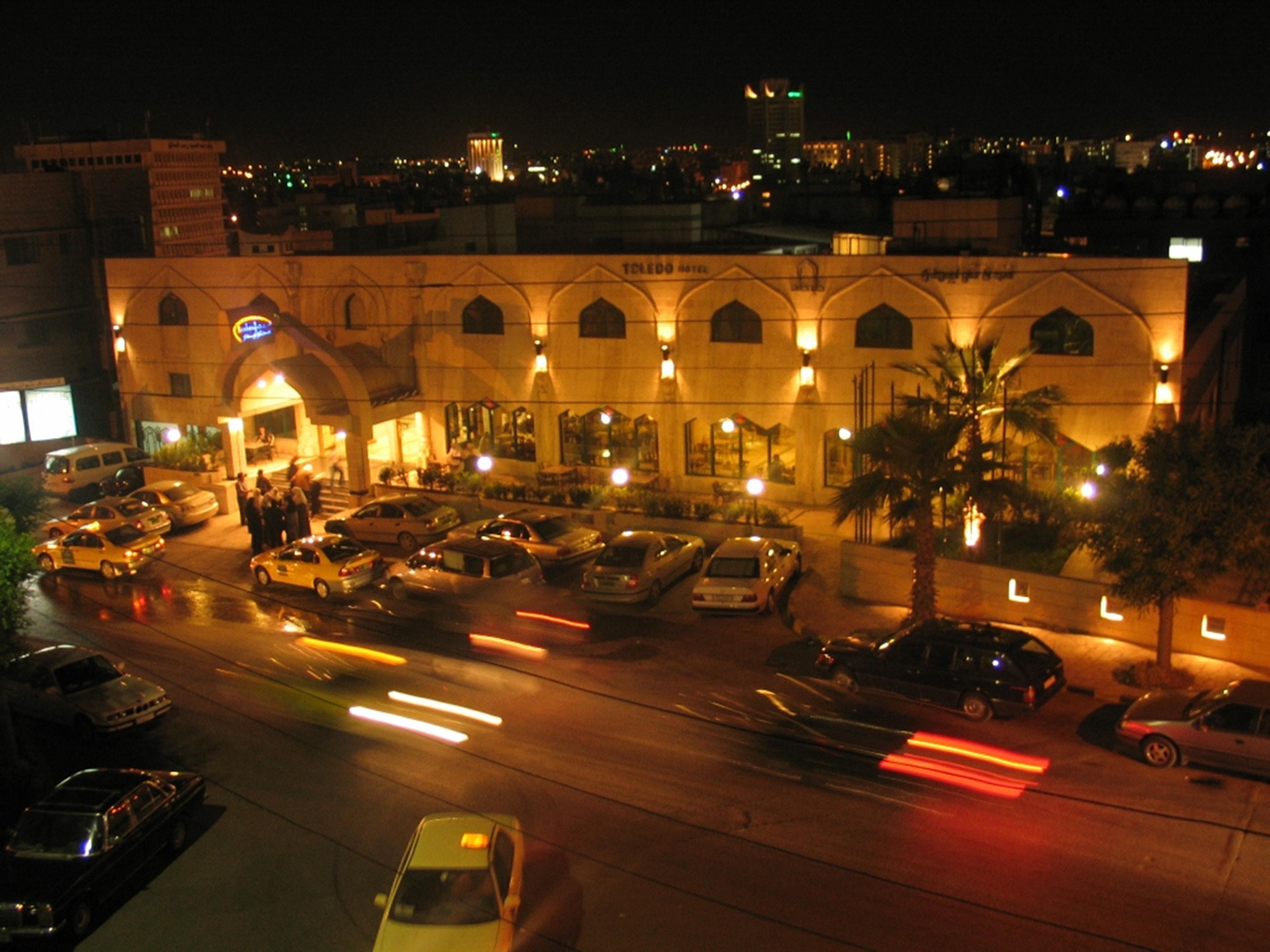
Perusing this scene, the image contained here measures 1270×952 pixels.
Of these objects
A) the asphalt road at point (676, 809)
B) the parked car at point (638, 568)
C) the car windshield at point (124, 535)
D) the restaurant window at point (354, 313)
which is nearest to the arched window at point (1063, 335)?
the parked car at point (638, 568)

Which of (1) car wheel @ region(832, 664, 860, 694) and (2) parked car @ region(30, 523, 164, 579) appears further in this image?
(2) parked car @ region(30, 523, 164, 579)

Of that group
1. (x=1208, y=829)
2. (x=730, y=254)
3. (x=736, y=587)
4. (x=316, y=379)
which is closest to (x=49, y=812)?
(x=736, y=587)

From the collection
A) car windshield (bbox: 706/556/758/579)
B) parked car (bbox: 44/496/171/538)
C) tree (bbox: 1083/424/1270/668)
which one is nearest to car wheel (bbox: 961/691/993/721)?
tree (bbox: 1083/424/1270/668)

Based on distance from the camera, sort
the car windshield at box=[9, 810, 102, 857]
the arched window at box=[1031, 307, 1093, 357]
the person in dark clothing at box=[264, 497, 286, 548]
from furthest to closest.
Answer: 1. the person in dark clothing at box=[264, 497, 286, 548]
2. the arched window at box=[1031, 307, 1093, 357]
3. the car windshield at box=[9, 810, 102, 857]

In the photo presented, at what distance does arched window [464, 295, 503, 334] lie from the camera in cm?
3084

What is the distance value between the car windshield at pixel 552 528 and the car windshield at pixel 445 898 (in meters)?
14.3

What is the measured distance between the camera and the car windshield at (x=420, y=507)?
89.9 feet

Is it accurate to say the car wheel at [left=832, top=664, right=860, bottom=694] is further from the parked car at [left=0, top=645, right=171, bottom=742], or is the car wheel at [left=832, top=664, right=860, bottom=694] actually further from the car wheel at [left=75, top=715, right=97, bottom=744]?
the car wheel at [left=75, top=715, right=97, bottom=744]

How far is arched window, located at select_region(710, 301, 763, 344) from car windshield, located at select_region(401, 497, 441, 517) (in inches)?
310

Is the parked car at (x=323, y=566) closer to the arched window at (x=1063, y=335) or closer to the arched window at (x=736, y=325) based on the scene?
the arched window at (x=736, y=325)

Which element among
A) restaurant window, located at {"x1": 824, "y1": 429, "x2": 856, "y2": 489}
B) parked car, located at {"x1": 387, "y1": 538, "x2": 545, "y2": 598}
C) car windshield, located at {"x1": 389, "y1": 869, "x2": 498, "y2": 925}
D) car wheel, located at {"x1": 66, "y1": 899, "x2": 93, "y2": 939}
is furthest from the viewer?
restaurant window, located at {"x1": 824, "y1": 429, "x2": 856, "y2": 489}

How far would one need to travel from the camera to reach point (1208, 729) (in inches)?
565

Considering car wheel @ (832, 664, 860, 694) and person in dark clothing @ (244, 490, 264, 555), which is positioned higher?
person in dark clothing @ (244, 490, 264, 555)

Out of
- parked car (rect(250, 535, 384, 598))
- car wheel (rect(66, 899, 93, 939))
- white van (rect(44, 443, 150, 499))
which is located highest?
white van (rect(44, 443, 150, 499))
